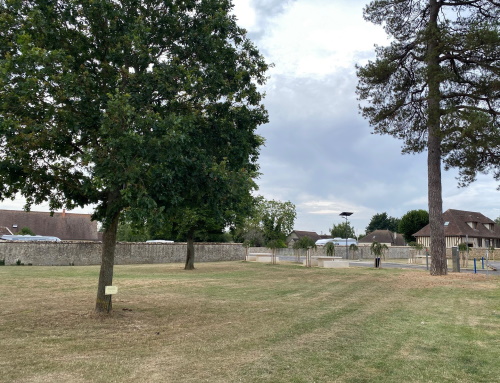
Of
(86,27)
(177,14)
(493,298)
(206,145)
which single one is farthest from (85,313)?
(493,298)

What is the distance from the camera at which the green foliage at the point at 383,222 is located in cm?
11088

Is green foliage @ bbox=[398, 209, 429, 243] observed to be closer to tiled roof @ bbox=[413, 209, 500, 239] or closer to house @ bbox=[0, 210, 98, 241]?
tiled roof @ bbox=[413, 209, 500, 239]

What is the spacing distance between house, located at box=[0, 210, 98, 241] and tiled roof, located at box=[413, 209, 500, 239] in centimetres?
4860

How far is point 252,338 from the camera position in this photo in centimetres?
737

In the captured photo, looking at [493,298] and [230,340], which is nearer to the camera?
[230,340]

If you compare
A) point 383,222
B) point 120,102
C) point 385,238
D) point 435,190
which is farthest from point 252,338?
point 383,222

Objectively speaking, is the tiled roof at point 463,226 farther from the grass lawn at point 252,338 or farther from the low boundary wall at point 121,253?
the grass lawn at point 252,338

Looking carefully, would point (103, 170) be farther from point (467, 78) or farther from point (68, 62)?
point (467, 78)

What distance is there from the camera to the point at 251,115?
10.1 m

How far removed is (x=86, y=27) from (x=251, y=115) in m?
4.22

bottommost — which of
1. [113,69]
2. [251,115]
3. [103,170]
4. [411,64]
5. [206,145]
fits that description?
[103,170]

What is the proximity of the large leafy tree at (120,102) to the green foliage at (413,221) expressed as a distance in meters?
68.1

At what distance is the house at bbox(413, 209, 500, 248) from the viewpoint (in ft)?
180

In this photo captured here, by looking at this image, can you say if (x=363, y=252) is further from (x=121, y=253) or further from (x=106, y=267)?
(x=106, y=267)
